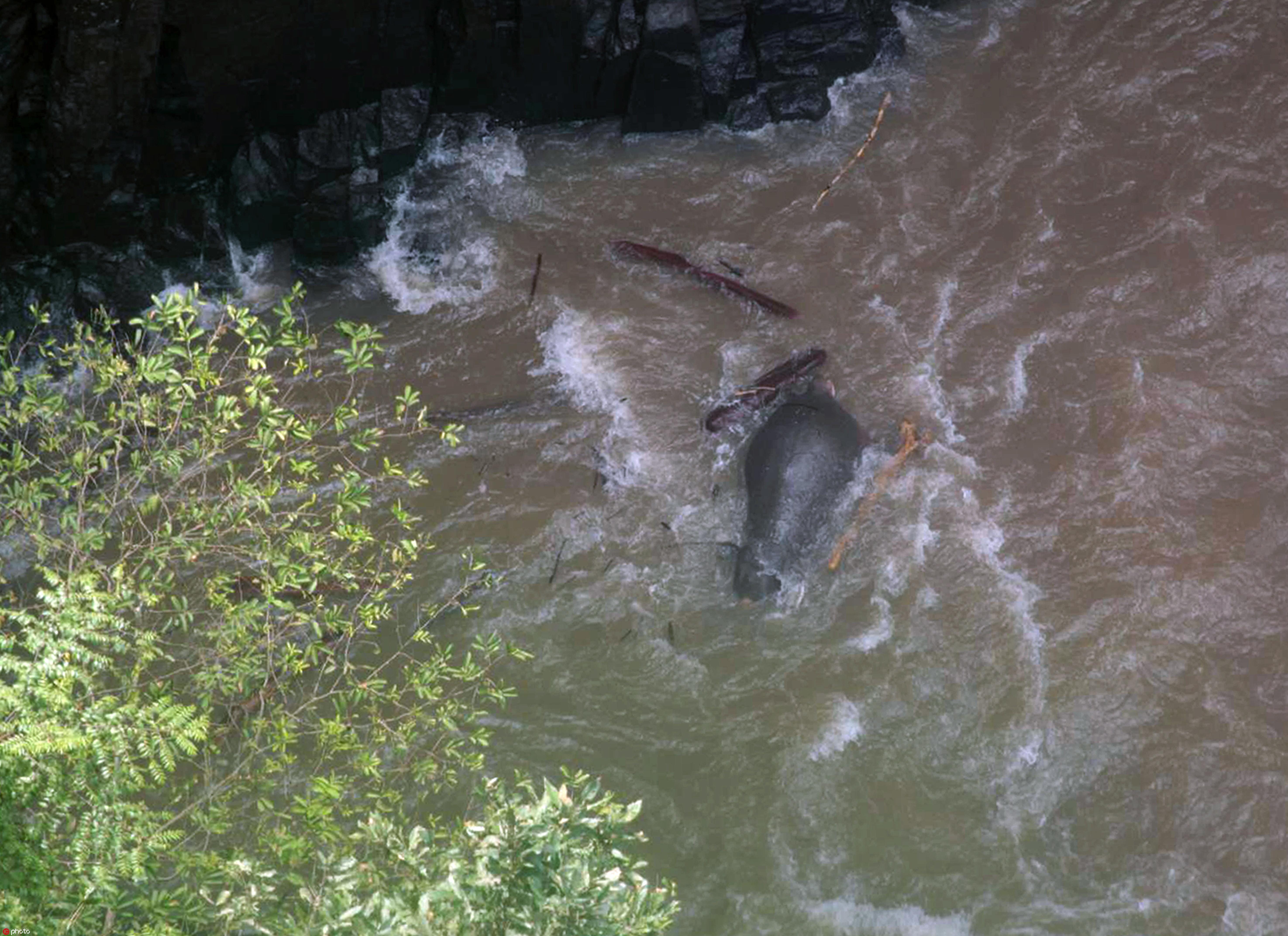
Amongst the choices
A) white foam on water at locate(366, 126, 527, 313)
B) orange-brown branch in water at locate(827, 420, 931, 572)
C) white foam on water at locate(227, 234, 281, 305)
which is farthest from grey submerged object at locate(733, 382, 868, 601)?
white foam on water at locate(227, 234, 281, 305)

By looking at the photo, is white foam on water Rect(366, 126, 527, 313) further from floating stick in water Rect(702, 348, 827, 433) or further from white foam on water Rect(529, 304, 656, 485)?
floating stick in water Rect(702, 348, 827, 433)

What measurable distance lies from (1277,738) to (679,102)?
223 inches

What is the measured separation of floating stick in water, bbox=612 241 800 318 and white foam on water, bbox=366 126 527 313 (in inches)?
36.1

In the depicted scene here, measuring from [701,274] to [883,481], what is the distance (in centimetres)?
194

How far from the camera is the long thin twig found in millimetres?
9266

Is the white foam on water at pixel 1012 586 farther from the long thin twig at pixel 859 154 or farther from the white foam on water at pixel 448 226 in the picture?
the white foam on water at pixel 448 226

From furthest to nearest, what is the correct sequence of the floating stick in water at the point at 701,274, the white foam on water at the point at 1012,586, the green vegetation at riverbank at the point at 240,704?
the floating stick in water at the point at 701,274, the white foam on water at the point at 1012,586, the green vegetation at riverbank at the point at 240,704

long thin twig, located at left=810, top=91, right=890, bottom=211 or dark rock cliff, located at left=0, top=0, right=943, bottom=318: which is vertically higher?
dark rock cliff, located at left=0, top=0, right=943, bottom=318

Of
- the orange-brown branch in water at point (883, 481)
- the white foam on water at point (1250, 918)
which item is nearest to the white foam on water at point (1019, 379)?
the orange-brown branch in water at point (883, 481)

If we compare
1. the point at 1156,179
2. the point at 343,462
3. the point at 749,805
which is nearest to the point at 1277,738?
the point at 749,805

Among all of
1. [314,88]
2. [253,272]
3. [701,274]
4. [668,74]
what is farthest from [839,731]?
[314,88]

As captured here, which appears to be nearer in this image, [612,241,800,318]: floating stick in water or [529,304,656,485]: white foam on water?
[529,304,656,485]: white foam on water

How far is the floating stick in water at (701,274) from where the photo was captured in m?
8.70

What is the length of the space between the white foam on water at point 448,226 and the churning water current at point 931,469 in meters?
0.03
